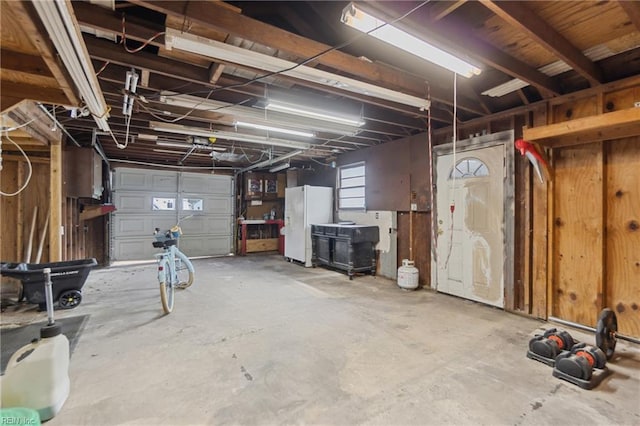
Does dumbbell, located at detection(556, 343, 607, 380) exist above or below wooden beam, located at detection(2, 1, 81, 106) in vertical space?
below

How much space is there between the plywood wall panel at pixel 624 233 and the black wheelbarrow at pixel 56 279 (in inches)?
232

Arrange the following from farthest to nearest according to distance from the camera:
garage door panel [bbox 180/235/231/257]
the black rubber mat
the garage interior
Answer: garage door panel [bbox 180/235/231/257] → the black rubber mat → the garage interior

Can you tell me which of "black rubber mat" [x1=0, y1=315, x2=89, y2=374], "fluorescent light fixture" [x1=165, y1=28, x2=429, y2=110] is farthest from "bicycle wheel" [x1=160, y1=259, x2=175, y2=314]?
"fluorescent light fixture" [x1=165, y1=28, x2=429, y2=110]

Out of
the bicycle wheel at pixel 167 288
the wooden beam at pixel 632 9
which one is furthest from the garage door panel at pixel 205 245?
the wooden beam at pixel 632 9

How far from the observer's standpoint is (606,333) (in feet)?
7.76

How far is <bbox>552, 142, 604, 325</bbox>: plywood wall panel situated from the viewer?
2920 mm

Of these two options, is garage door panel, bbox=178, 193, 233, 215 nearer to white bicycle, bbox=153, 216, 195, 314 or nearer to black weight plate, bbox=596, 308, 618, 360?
white bicycle, bbox=153, 216, 195, 314

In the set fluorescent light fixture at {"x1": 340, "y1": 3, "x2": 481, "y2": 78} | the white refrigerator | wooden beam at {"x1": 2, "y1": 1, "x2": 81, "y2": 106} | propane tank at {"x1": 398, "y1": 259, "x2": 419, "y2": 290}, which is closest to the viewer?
wooden beam at {"x1": 2, "y1": 1, "x2": 81, "y2": 106}

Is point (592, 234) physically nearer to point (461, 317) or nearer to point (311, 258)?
point (461, 317)

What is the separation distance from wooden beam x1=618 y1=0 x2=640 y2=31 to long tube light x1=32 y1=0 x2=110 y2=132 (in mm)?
3111

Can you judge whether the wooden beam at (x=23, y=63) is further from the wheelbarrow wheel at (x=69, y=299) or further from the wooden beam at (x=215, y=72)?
the wheelbarrow wheel at (x=69, y=299)

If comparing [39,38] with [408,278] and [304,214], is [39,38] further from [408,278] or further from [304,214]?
[304,214]

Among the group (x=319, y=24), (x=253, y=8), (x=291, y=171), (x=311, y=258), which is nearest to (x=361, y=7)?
(x=319, y=24)

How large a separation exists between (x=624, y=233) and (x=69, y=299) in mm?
6209
